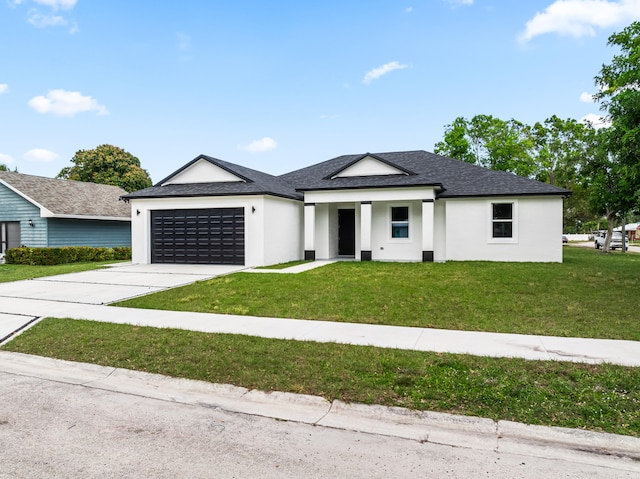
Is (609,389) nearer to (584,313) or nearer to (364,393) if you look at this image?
(364,393)

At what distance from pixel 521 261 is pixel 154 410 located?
638 inches

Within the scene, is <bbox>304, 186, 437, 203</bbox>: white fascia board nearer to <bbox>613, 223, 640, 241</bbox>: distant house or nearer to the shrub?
the shrub

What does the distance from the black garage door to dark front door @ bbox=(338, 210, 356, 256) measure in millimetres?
5532

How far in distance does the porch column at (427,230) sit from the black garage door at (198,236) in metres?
7.32

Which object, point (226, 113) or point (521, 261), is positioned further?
point (226, 113)

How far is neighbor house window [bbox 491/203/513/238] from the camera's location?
57.4ft

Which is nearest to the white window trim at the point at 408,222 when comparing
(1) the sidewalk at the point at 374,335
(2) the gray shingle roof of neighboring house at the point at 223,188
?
(2) the gray shingle roof of neighboring house at the point at 223,188

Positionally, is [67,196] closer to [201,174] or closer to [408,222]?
[201,174]

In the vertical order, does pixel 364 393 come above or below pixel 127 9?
below

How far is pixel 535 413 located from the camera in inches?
155

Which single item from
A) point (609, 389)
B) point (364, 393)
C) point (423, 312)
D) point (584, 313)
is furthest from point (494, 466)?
point (584, 313)

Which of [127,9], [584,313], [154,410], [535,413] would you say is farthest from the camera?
[127,9]

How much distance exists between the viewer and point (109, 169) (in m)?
44.8

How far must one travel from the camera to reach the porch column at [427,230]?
677 inches
